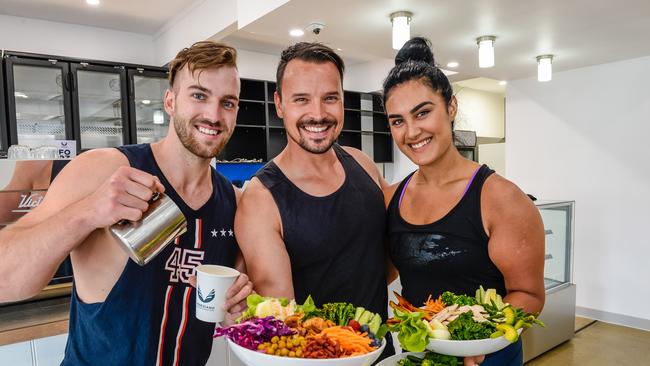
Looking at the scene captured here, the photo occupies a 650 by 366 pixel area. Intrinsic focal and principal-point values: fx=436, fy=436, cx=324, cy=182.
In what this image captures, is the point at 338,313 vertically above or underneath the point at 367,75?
underneath

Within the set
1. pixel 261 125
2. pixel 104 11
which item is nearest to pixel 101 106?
pixel 104 11

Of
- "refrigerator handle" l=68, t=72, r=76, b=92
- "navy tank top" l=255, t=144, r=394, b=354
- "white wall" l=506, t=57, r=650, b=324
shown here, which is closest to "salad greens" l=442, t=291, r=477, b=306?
"navy tank top" l=255, t=144, r=394, b=354

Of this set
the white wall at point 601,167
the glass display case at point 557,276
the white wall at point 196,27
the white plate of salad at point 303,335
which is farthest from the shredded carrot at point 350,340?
the white wall at point 601,167

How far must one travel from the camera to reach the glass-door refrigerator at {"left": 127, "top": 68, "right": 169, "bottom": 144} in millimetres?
4770

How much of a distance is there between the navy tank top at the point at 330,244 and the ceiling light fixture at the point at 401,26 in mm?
1718

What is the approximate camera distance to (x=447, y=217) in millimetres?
1355

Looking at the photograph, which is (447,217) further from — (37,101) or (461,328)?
(37,101)

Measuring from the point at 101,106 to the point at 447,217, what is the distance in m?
4.51

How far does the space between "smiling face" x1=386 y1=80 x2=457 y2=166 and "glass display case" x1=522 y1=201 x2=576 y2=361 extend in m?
2.74

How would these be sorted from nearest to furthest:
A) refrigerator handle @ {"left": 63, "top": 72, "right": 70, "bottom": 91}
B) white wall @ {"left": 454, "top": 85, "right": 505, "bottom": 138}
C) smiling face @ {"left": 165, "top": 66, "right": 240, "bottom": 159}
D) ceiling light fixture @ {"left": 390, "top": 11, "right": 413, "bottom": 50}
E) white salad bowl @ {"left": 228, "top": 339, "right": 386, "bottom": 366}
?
1. white salad bowl @ {"left": 228, "top": 339, "right": 386, "bottom": 366}
2. smiling face @ {"left": 165, "top": 66, "right": 240, "bottom": 159}
3. ceiling light fixture @ {"left": 390, "top": 11, "right": 413, "bottom": 50}
4. refrigerator handle @ {"left": 63, "top": 72, "right": 70, "bottom": 91}
5. white wall @ {"left": 454, "top": 85, "right": 505, "bottom": 138}

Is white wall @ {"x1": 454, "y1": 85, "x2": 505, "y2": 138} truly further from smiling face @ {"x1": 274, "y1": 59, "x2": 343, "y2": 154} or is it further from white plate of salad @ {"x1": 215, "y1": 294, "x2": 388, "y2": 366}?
white plate of salad @ {"x1": 215, "y1": 294, "x2": 388, "y2": 366}

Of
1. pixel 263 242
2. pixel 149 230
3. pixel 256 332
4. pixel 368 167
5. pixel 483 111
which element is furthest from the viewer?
pixel 483 111

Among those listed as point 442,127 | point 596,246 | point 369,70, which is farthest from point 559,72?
point 442,127

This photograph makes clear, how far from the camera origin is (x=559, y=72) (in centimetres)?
486
